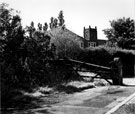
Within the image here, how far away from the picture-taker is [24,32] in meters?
14.0

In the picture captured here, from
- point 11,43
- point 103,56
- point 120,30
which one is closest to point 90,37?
point 120,30

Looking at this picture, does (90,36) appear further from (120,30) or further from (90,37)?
(120,30)

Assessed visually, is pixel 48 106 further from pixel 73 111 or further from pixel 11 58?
pixel 11 58

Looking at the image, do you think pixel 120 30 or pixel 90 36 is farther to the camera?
pixel 90 36

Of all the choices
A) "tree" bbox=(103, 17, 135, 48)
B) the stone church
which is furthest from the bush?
the stone church

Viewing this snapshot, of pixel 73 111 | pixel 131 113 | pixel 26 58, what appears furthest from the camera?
pixel 26 58

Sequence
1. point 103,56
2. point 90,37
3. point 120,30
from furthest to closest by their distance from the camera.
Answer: point 90,37, point 120,30, point 103,56

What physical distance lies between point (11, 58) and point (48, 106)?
5.14 m

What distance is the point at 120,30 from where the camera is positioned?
41.9 metres

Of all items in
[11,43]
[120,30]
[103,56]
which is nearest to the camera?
[11,43]

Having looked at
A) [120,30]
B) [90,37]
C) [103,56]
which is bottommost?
[103,56]

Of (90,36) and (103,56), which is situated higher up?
(90,36)

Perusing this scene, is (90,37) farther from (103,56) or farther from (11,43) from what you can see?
(11,43)

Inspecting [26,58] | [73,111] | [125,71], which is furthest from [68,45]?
[73,111]
